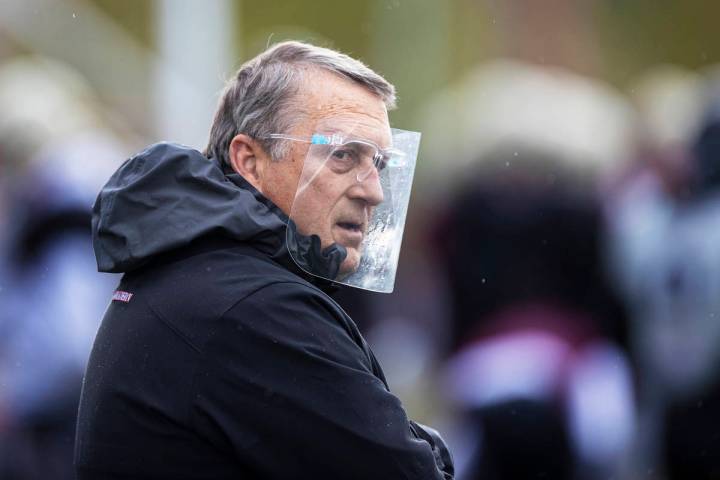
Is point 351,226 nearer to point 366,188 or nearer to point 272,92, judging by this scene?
point 366,188

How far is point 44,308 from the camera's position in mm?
5418

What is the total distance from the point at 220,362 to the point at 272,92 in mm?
670

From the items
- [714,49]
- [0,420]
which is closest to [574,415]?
[714,49]

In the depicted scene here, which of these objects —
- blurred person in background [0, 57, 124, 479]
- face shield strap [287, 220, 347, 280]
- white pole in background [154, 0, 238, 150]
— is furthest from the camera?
white pole in background [154, 0, 238, 150]

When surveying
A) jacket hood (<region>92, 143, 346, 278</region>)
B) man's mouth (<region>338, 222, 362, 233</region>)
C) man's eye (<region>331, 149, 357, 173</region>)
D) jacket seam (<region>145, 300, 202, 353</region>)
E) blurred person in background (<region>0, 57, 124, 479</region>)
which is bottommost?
blurred person in background (<region>0, 57, 124, 479</region>)

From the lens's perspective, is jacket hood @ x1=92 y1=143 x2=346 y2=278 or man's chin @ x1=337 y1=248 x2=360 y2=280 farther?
man's chin @ x1=337 y1=248 x2=360 y2=280

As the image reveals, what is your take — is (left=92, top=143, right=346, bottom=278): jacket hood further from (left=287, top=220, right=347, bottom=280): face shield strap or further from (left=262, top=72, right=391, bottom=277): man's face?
(left=262, top=72, right=391, bottom=277): man's face

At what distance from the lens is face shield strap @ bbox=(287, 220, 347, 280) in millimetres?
2082

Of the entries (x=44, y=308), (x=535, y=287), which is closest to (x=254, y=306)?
(x=535, y=287)

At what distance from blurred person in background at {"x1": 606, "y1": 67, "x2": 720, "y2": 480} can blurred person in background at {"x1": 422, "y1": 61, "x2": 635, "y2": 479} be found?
11cm

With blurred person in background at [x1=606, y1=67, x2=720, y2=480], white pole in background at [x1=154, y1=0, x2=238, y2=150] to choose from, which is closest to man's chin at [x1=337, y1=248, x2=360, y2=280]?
blurred person in background at [x1=606, y1=67, x2=720, y2=480]

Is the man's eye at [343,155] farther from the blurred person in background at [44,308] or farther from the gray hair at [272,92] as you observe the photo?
the blurred person in background at [44,308]

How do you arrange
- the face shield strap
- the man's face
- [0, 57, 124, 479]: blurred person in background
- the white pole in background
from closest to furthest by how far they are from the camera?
the face shield strap
the man's face
[0, 57, 124, 479]: blurred person in background
the white pole in background

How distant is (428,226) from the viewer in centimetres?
550
